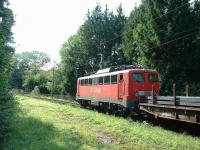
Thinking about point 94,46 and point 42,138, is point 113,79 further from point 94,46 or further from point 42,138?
point 94,46

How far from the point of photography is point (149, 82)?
25531mm

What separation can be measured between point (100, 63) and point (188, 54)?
27797 mm

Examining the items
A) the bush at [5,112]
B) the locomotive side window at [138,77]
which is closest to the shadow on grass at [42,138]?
the bush at [5,112]

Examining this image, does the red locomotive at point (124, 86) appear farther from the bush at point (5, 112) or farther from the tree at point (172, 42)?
the bush at point (5, 112)

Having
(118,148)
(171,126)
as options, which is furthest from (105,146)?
(171,126)

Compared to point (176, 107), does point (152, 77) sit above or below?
above

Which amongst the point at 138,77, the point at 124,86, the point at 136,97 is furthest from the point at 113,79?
the point at 136,97

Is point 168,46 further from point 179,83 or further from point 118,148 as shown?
point 118,148

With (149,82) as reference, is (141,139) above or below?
below

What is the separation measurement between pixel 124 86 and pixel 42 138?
11257 mm

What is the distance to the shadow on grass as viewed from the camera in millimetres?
12883

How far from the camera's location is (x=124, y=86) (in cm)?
2511

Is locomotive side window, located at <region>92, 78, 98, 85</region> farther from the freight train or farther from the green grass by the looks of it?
the green grass

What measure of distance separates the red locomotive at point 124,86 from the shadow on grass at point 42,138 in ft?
25.3
